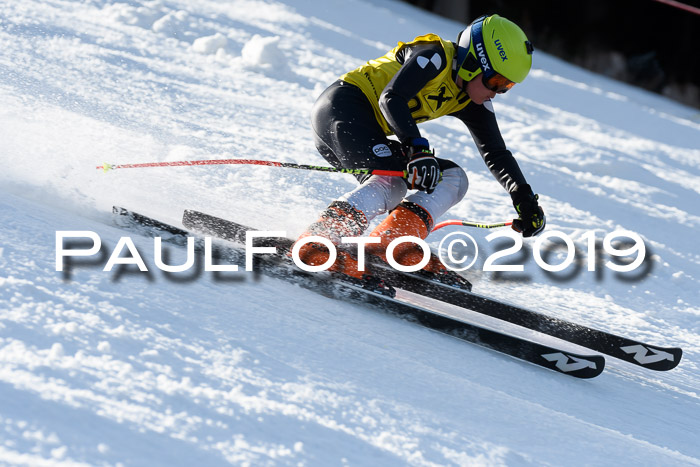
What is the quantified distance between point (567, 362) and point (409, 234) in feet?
3.04

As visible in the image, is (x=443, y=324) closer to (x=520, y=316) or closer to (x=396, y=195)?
(x=520, y=316)

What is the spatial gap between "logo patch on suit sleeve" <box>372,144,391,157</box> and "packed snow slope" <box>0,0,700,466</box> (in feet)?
2.48

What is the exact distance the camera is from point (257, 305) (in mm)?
2496

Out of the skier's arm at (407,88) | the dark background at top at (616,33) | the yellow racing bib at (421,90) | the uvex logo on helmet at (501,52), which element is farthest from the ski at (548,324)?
the dark background at top at (616,33)

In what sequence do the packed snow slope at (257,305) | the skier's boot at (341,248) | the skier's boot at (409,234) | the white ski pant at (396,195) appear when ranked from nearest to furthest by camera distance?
the packed snow slope at (257,305) < the skier's boot at (341,248) < the white ski pant at (396,195) < the skier's boot at (409,234)

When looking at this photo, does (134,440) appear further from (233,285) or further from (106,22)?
(106,22)

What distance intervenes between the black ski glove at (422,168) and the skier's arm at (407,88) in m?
0.05

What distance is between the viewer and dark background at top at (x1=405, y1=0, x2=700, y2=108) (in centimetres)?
1534

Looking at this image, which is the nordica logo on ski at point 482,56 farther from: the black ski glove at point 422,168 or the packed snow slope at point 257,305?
the packed snow slope at point 257,305

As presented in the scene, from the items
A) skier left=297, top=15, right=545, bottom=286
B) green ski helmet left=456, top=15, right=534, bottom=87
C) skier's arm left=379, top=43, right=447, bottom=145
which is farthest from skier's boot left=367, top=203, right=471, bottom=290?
green ski helmet left=456, top=15, right=534, bottom=87

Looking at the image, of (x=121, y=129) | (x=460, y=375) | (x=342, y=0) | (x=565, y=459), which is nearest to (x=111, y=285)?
(x=460, y=375)

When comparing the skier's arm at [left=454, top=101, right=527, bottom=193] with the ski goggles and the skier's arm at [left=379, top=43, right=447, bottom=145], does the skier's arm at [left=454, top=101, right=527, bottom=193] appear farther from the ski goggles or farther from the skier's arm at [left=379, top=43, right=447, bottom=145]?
the skier's arm at [left=379, top=43, right=447, bottom=145]

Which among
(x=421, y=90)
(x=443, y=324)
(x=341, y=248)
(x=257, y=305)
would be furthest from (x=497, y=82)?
(x=257, y=305)

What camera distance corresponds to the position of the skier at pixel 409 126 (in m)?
3.02
